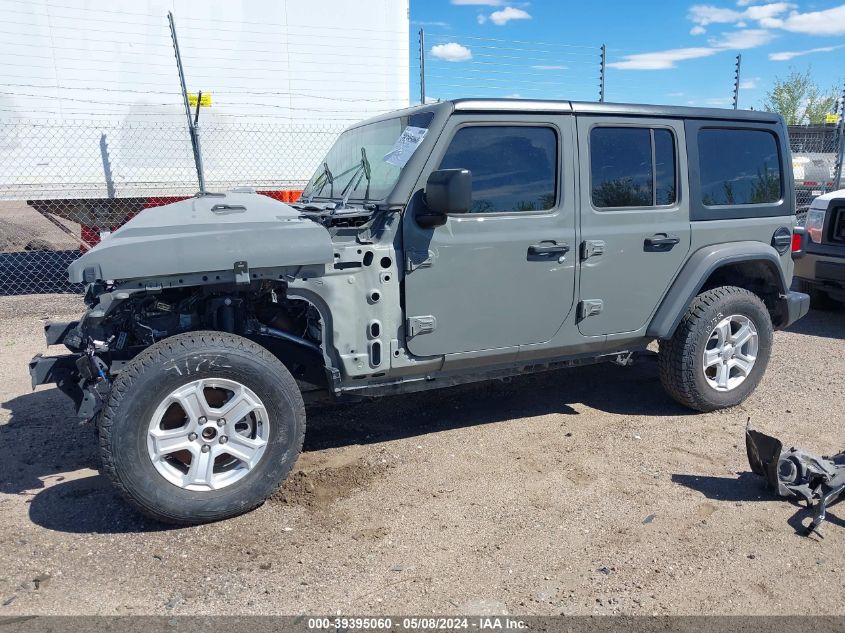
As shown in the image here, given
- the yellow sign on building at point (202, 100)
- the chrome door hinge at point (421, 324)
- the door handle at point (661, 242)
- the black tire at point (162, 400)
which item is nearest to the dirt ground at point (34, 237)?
the yellow sign on building at point (202, 100)

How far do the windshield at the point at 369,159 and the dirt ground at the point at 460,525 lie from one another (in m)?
1.55

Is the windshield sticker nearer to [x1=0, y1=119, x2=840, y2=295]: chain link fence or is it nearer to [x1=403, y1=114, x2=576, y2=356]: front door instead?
[x1=403, y1=114, x2=576, y2=356]: front door

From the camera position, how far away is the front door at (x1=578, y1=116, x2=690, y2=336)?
13.4 feet

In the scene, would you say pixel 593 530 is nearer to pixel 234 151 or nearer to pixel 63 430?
pixel 63 430

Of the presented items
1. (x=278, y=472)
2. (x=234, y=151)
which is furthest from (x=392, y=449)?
(x=234, y=151)

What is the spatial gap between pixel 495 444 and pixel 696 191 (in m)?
2.11

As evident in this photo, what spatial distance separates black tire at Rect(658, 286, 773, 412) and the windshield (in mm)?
2202

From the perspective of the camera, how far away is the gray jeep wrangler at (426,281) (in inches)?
125

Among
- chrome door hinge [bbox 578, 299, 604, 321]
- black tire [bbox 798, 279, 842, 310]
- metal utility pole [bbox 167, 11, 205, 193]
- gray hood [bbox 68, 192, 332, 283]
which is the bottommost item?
black tire [bbox 798, 279, 842, 310]

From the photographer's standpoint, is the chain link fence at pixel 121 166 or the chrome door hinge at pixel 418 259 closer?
the chrome door hinge at pixel 418 259

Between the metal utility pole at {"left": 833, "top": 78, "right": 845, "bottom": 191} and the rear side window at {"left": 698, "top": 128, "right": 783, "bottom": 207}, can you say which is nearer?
the rear side window at {"left": 698, "top": 128, "right": 783, "bottom": 207}

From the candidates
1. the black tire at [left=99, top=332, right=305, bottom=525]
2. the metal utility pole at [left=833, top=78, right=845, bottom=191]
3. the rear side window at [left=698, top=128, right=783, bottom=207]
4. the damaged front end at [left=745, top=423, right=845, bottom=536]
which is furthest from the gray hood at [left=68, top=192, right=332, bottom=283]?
the metal utility pole at [left=833, top=78, right=845, bottom=191]

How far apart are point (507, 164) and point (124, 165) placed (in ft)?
19.4

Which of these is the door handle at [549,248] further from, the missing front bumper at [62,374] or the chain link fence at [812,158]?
the chain link fence at [812,158]
